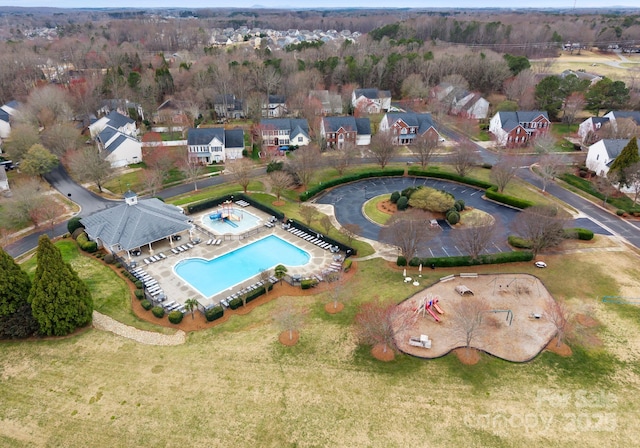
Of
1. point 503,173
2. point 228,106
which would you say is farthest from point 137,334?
point 228,106

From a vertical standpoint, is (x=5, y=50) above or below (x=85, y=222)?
above

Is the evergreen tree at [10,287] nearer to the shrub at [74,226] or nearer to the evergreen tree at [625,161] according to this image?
the shrub at [74,226]

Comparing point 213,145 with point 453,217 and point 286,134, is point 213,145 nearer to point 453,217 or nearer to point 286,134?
point 286,134

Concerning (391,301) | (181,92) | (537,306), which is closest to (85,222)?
(391,301)

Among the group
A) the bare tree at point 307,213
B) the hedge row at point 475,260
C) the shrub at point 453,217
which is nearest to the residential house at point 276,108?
the bare tree at point 307,213

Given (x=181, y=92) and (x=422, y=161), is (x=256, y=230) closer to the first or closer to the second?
(x=422, y=161)

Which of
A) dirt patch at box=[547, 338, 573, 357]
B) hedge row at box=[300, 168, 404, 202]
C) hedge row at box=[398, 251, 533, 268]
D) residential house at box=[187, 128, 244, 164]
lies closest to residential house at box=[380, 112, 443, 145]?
hedge row at box=[300, 168, 404, 202]
